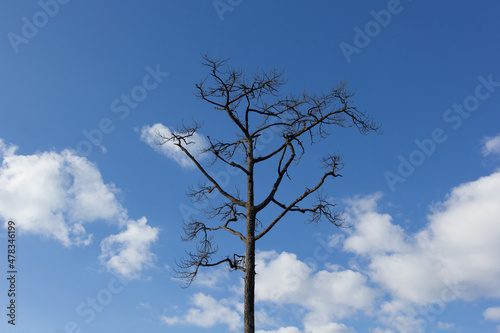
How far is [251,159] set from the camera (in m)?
10.2

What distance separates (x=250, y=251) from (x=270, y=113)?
11.1 feet

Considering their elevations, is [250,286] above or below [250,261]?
below

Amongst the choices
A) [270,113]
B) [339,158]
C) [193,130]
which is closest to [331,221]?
[339,158]

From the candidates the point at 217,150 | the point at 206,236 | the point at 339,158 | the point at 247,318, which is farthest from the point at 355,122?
the point at 247,318

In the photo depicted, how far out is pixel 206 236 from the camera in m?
10.3

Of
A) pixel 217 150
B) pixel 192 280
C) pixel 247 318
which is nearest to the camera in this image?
pixel 247 318

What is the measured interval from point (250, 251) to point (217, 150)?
106 inches

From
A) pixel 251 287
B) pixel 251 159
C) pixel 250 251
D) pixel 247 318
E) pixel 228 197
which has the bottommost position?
pixel 247 318

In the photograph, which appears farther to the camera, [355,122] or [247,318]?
[355,122]

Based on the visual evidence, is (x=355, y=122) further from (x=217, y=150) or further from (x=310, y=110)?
(x=217, y=150)

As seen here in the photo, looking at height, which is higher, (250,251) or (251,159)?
(251,159)

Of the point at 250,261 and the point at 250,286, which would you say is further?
the point at 250,261

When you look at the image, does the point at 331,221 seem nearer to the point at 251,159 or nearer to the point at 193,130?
the point at 251,159

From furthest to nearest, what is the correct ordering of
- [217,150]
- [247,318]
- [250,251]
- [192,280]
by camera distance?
1. [217,150]
2. [192,280]
3. [250,251]
4. [247,318]
